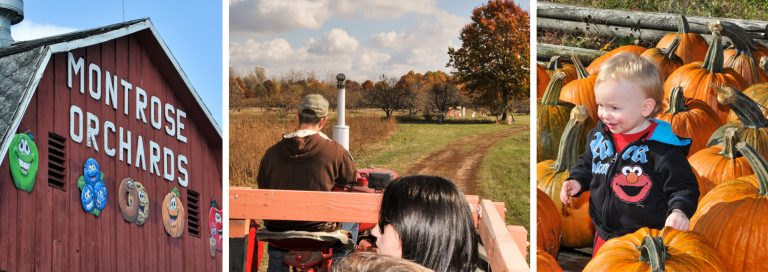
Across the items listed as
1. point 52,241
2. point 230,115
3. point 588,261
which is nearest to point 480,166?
point 588,261

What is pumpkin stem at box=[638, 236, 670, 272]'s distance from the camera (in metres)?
3.17

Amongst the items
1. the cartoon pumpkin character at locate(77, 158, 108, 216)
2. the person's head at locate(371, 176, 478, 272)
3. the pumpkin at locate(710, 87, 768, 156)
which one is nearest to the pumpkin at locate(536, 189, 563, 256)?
the pumpkin at locate(710, 87, 768, 156)

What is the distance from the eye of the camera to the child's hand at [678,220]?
3.46 m

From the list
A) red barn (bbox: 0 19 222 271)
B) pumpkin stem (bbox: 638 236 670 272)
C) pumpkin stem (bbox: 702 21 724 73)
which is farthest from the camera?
red barn (bbox: 0 19 222 271)

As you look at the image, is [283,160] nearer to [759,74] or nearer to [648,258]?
[648,258]

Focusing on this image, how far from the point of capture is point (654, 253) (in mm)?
3166

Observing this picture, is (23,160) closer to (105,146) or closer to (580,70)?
(105,146)

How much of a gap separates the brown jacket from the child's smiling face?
1.14 metres

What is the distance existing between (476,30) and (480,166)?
643 mm

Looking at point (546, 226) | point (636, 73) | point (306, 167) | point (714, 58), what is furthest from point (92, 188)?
point (714, 58)

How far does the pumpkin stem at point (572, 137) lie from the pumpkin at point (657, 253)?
16.7 inches

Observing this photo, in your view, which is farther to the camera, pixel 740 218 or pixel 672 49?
A: pixel 672 49

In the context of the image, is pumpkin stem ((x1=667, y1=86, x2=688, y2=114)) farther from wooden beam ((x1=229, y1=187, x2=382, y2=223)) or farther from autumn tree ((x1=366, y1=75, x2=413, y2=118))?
wooden beam ((x1=229, y1=187, x2=382, y2=223))

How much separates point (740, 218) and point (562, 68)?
1.03 meters
